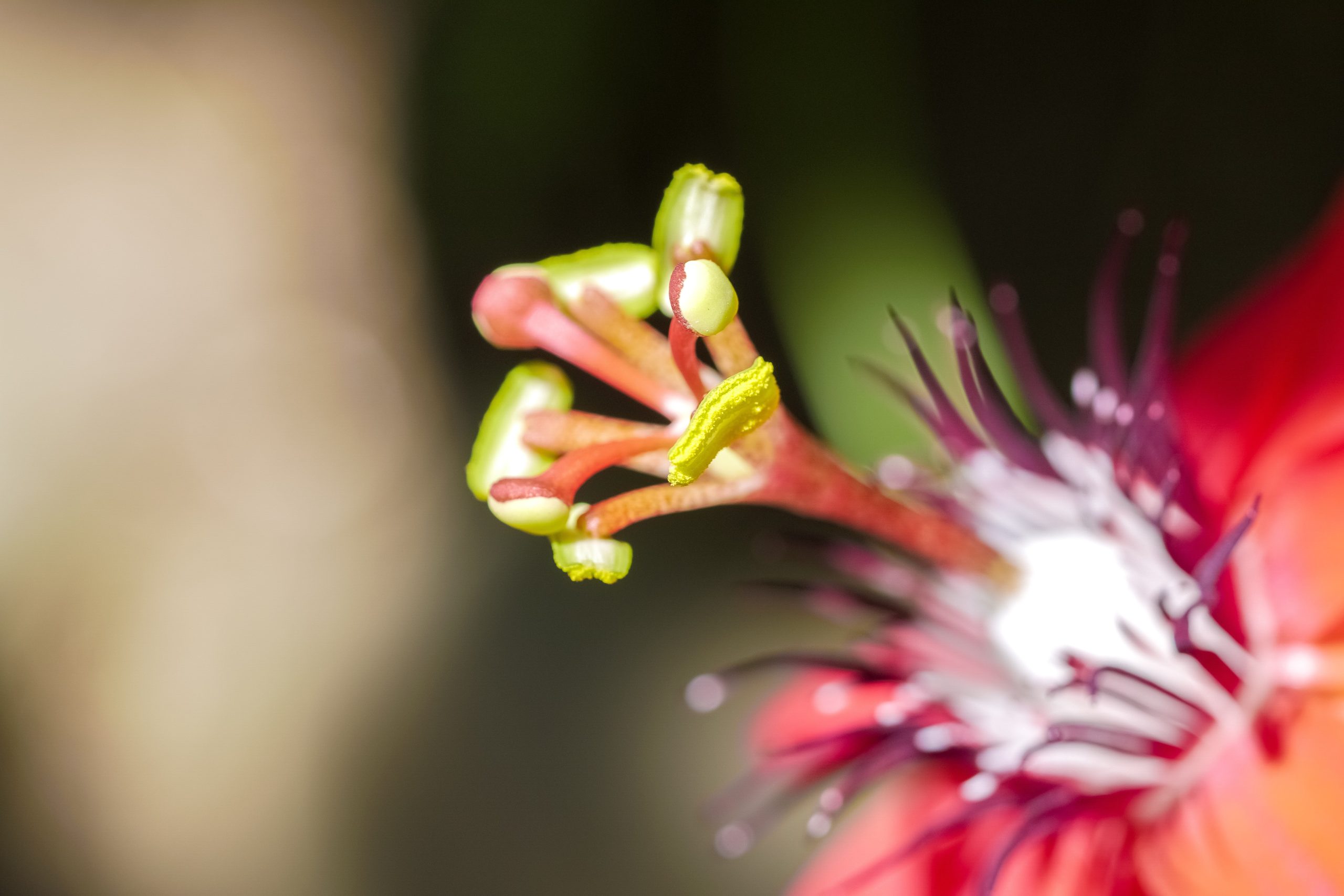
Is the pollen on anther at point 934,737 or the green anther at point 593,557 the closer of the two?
the green anther at point 593,557

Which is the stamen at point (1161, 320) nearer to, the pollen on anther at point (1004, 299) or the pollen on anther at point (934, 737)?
the pollen on anther at point (1004, 299)

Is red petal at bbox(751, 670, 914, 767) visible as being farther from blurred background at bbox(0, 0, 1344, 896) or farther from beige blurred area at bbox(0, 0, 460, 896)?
beige blurred area at bbox(0, 0, 460, 896)

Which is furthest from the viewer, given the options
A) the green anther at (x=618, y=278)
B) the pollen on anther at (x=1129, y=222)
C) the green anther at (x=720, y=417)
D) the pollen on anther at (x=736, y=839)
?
the pollen on anther at (x=736, y=839)

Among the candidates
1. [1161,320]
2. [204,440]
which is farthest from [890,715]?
[204,440]

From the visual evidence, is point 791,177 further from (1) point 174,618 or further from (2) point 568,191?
(1) point 174,618

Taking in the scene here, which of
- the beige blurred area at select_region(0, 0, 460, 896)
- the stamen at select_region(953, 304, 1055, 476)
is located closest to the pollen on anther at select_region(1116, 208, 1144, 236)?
the stamen at select_region(953, 304, 1055, 476)

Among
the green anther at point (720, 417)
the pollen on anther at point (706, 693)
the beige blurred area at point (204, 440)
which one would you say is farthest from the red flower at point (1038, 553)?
the beige blurred area at point (204, 440)

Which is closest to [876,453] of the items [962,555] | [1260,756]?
[962,555]

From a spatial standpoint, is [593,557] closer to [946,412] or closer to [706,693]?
[946,412]
